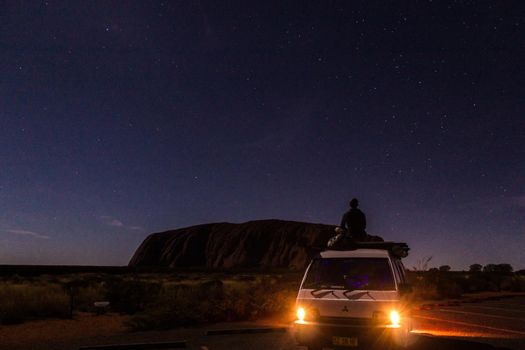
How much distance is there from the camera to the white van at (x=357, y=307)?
7914mm

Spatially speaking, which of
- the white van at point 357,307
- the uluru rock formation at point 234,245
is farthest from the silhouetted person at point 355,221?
the uluru rock formation at point 234,245

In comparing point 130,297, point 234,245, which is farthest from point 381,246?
point 234,245

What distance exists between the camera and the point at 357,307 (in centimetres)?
801

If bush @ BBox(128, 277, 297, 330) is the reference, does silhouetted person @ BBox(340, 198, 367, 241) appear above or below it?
above

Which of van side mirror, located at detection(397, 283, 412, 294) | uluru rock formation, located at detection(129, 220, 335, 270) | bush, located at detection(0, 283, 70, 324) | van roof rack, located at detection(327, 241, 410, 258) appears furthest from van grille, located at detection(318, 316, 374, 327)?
uluru rock formation, located at detection(129, 220, 335, 270)

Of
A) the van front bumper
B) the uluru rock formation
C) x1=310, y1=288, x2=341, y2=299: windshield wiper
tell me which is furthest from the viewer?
the uluru rock formation

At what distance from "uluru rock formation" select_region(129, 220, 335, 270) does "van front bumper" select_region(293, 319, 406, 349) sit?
8730cm

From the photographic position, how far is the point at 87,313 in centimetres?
2000

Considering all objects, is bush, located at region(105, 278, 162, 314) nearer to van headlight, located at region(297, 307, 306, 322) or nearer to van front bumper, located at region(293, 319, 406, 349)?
van headlight, located at region(297, 307, 306, 322)

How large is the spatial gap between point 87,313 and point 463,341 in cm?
1465

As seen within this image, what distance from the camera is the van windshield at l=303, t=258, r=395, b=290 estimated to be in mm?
8594

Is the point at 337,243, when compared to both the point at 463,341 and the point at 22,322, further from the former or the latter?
the point at 22,322

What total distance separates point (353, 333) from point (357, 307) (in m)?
0.41

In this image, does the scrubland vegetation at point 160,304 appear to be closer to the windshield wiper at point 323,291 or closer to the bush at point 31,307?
the bush at point 31,307
